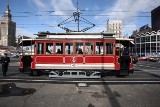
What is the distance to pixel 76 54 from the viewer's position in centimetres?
1972

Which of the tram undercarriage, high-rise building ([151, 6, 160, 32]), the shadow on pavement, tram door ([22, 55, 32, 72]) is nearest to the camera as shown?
the shadow on pavement

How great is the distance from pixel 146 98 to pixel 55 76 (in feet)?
30.7

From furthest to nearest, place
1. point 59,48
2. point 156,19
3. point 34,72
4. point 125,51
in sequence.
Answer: point 156,19 → point 125,51 → point 34,72 → point 59,48

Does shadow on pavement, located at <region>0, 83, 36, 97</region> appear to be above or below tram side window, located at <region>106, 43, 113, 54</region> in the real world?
below

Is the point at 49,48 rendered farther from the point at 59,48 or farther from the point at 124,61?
the point at 124,61

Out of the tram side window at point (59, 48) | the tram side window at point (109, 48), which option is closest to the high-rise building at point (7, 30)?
the tram side window at point (59, 48)

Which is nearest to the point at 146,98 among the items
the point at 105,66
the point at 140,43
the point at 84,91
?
the point at 84,91

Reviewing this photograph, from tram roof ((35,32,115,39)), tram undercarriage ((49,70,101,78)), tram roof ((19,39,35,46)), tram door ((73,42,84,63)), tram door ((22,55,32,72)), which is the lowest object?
tram undercarriage ((49,70,101,78))

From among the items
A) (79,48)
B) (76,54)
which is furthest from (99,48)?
(76,54)

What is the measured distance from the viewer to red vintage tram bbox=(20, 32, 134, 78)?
774 inches

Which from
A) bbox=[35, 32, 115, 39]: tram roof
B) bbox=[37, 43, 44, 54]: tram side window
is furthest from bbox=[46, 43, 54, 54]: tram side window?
bbox=[35, 32, 115, 39]: tram roof

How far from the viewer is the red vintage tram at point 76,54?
19672 mm

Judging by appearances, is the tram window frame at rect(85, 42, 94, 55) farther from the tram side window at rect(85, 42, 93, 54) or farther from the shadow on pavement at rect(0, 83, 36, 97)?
the shadow on pavement at rect(0, 83, 36, 97)

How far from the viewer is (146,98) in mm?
11750
